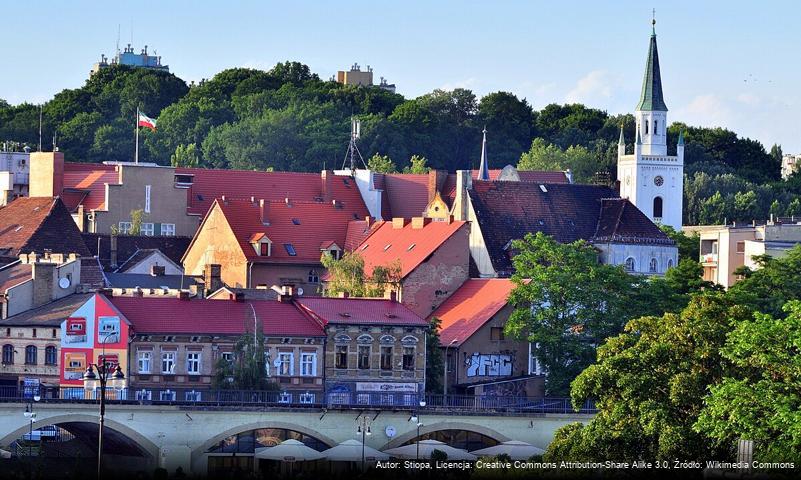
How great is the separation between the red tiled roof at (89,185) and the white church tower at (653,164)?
46.1 m

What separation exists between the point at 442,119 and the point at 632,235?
7704 cm

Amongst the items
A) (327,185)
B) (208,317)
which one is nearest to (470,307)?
(208,317)

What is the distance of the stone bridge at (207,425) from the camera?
3268 inches

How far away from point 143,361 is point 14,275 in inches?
341

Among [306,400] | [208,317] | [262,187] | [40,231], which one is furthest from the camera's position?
[262,187]

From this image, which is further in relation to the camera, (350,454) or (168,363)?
(168,363)

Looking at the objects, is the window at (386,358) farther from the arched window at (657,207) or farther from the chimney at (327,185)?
the arched window at (657,207)

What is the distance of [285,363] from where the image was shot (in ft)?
309

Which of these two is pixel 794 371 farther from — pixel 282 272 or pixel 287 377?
pixel 282 272

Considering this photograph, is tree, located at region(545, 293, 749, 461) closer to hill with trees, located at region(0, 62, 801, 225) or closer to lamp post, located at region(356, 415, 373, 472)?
lamp post, located at region(356, 415, 373, 472)

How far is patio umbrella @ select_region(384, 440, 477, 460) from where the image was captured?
82.6 meters

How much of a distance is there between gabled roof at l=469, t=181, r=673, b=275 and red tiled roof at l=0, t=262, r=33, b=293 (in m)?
24.7

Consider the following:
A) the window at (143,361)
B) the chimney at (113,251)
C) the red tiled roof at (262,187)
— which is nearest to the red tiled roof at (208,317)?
the window at (143,361)

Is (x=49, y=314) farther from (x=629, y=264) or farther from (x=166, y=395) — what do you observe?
(x=629, y=264)
